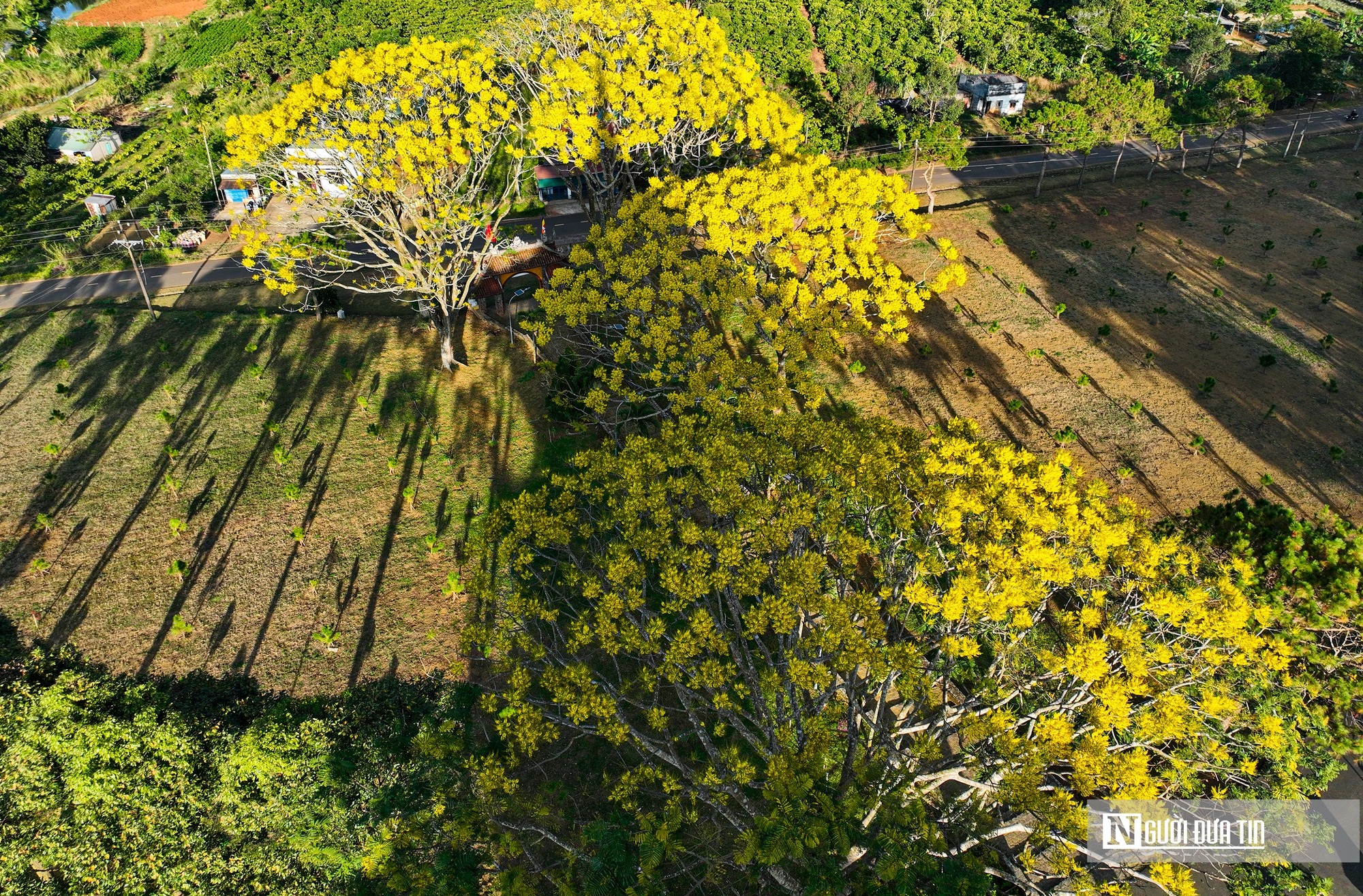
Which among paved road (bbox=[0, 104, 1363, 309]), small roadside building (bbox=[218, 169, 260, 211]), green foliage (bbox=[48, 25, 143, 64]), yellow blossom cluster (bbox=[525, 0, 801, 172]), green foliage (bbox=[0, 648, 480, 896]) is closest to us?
green foliage (bbox=[0, 648, 480, 896])

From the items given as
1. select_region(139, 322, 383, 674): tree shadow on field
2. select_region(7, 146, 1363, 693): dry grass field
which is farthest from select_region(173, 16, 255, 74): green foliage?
select_region(139, 322, 383, 674): tree shadow on field

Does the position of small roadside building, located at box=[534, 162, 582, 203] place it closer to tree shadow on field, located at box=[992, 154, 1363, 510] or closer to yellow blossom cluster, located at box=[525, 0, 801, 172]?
yellow blossom cluster, located at box=[525, 0, 801, 172]

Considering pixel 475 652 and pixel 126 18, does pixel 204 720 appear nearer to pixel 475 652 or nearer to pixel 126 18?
pixel 475 652

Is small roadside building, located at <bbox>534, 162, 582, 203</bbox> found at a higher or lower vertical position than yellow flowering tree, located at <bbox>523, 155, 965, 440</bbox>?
lower

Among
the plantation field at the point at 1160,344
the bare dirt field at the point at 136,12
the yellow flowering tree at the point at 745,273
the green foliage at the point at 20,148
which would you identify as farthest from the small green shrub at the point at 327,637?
the bare dirt field at the point at 136,12

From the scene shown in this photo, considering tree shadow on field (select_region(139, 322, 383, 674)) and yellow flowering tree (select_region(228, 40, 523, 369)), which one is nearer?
tree shadow on field (select_region(139, 322, 383, 674))

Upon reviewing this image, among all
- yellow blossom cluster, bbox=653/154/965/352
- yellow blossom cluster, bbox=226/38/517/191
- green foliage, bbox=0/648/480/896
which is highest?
yellow blossom cluster, bbox=226/38/517/191

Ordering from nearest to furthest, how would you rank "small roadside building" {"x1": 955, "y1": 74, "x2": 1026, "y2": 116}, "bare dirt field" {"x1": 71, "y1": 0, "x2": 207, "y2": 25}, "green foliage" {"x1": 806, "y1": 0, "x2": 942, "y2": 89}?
"small roadside building" {"x1": 955, "y1": 74, "x2": 1026, "y2": 116} < "green foliage" {"x1": 806, "y1": 0, "x2": 942, "y2": 89} < "bare dirt field" {"x1": 71, "y1": 0, "x2": 207, "y2": 25}
